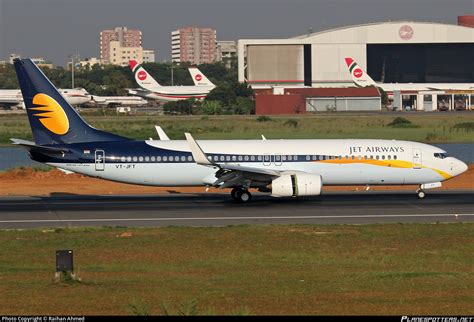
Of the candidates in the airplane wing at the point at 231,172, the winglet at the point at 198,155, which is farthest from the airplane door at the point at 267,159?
the winglet at the point at 198,155

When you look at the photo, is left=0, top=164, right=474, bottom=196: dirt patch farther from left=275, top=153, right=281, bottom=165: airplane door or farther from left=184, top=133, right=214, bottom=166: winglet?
left=184, top=133, right=214, bottom=166: winglet

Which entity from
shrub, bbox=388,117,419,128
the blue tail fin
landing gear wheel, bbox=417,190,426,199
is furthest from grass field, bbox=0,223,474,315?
shrub, bbox=388,117,419,128

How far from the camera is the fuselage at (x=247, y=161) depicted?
155 ft

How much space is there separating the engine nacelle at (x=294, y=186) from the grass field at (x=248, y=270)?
7.60 metres

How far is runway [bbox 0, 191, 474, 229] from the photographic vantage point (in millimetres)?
40156

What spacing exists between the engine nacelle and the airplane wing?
582mm

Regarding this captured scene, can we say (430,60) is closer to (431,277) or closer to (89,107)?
(89,107)

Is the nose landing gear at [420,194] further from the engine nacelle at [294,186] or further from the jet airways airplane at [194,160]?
the engine nacelle at [294,186]

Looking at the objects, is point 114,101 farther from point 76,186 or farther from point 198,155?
point 198,155

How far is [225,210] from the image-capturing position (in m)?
44.1

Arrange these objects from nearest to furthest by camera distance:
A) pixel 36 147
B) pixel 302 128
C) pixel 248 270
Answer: pixel 248 270
pixel 36 147
pixel 302 128

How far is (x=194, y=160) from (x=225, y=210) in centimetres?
396

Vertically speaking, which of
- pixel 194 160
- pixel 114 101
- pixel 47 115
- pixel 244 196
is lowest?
pixel 244 196

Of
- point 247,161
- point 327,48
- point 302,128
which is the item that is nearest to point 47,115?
point 247,161
